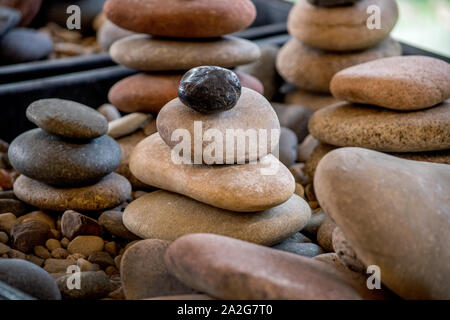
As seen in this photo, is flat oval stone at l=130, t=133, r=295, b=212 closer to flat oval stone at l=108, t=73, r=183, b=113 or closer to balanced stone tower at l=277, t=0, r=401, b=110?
flat oval stone at l=108, t=73, r=183, b=113

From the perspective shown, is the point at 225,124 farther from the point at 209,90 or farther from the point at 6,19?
the point at 6,19

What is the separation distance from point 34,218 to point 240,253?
919mm

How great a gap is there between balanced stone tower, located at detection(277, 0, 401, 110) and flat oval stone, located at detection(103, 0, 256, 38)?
53 cm

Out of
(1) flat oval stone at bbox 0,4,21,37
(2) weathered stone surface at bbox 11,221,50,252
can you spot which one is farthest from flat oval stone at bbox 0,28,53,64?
(2) weathered stone surface at bbox 11,221,50,252

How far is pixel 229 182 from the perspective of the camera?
1.62 m

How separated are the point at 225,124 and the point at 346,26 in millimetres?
1224

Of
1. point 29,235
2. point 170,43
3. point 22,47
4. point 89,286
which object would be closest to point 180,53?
point 170,43

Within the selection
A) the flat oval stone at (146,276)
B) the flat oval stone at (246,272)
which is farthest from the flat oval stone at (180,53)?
the flat oval stone at (246,272)

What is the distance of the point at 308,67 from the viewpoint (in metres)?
2.78

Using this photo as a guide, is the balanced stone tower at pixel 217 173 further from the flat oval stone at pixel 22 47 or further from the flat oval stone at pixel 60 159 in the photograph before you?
the flat oval stone at pixel 22 47

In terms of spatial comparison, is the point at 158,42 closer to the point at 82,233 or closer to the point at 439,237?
the point at 82,233

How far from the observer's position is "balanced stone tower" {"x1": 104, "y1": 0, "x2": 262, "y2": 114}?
2230 millimetres

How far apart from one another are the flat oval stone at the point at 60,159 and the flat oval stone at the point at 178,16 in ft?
1.85

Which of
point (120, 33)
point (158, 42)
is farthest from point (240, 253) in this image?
point (120, 33)
